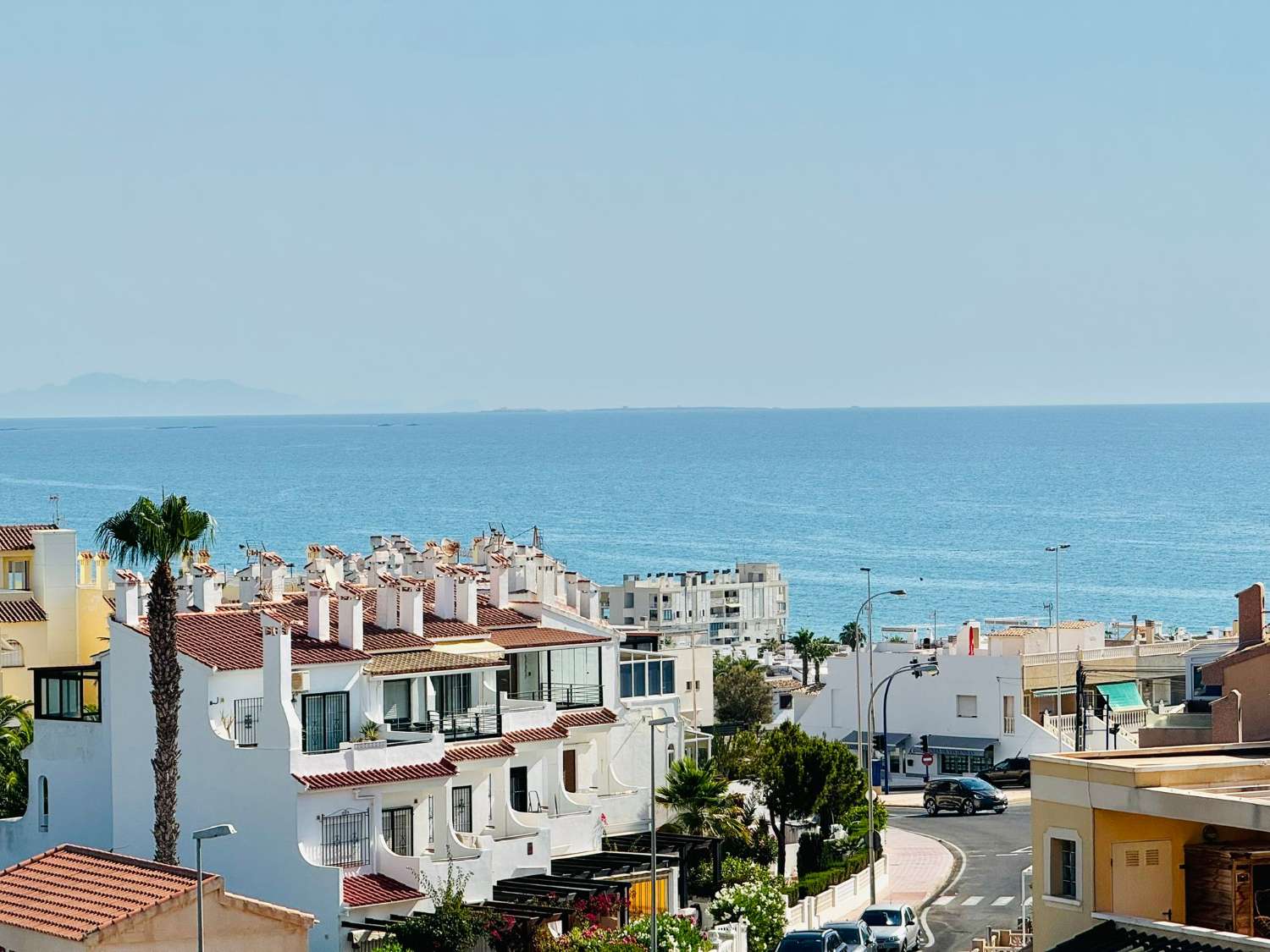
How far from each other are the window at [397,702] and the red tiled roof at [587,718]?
203 inches

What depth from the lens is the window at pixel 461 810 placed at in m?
49.7

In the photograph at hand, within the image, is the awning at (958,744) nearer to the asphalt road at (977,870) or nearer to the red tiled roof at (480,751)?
the asphalt road at (977,870)

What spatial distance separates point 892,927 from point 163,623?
55.8ft

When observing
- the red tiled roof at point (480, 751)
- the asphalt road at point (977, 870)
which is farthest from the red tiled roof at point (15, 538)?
the asphalt road at point (977, 870)

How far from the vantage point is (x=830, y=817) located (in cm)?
6166

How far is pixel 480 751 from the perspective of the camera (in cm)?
5034

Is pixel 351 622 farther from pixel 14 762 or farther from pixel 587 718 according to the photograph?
pixel 14 762

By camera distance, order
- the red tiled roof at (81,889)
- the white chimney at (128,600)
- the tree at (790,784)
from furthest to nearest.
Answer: the tree at (790,784) → the white chimney at (128,600) → the red tiled roof at (81,889)

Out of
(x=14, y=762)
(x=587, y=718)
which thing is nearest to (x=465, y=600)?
(x=587, y=718)

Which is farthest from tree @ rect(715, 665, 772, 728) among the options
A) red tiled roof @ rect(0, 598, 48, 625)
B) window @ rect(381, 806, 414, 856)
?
window @ rect(381, 806, 414, 856)

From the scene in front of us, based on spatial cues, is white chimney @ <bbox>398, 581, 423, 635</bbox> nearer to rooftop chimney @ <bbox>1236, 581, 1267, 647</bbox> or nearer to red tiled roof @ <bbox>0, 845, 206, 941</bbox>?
red tiled roof @ <bbox>0, 845, 206, 941</bbox>

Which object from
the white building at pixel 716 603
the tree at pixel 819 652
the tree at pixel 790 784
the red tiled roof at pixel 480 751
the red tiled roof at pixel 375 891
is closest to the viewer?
the red tiled roof at pixel 375 891

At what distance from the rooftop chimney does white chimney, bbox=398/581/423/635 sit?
759 inches

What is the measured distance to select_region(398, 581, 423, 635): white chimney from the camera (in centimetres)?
5238
